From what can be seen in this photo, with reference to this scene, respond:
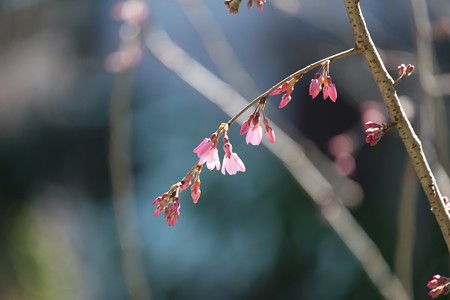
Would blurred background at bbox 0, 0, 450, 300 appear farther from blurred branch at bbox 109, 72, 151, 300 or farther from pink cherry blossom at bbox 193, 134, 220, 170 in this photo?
pink cherry blossom at bbox 193, 134, 220, 170

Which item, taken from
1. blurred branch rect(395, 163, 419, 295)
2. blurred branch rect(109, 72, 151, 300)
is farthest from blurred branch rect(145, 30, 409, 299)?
blurred branch rect(109, 72, 151, 300)

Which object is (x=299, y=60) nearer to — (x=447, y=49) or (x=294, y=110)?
(x=294, y=110)

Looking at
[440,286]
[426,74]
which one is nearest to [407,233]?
[426,74]

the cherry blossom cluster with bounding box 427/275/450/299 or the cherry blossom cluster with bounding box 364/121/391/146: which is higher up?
the cherry blossom cluster with bounding box 364/121/391/146

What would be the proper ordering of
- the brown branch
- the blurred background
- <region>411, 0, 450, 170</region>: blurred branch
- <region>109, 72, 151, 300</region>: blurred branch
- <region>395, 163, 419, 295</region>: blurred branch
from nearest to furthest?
the brown branch < <region>395, 163, 419, 295</region>: blurred branch < <region>411, 0, 450, 170</region>: blurred branch < <region>109, 72, 151, 300</region>: blurred branch < the blurred background

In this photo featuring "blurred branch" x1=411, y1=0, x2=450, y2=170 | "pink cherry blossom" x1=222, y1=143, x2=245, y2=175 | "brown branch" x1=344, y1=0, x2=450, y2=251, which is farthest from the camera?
"blurred branch" x1=411, y1=0, x2=450, y2=170

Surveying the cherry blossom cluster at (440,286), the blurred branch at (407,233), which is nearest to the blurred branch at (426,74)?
the blurred branch at (407,233)

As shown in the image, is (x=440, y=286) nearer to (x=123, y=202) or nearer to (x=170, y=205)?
(x=170, y=205)

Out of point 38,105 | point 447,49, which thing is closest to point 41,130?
point 38,105
